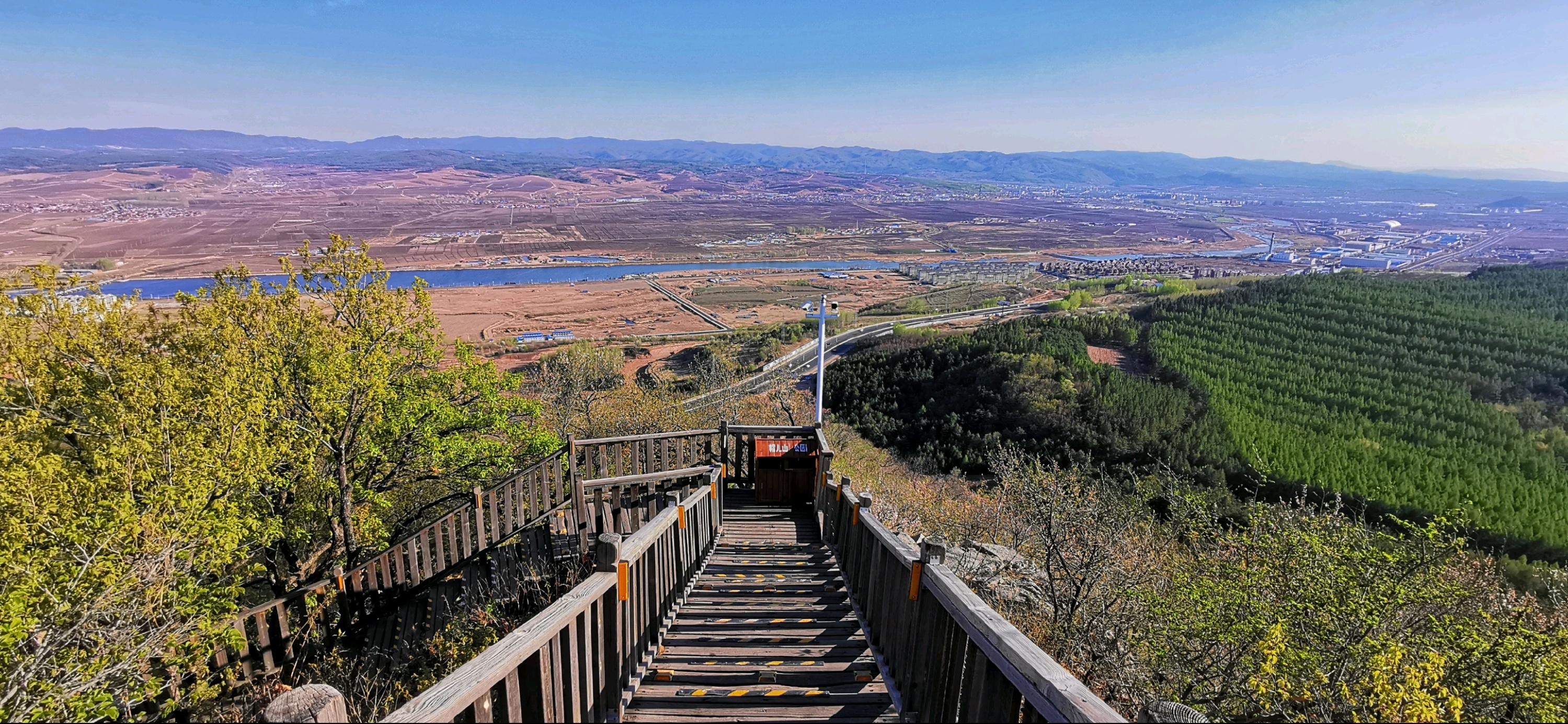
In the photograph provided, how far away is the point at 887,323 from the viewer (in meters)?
68.9

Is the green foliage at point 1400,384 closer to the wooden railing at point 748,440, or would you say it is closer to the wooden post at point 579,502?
the wooden railing at point 748,440

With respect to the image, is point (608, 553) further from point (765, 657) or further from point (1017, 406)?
point (1017, 406)

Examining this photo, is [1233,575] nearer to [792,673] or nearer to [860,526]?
[860,526]

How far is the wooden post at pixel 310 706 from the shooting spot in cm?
183

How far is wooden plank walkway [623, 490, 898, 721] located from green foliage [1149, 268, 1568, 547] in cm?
1180

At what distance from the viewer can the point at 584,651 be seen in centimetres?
337

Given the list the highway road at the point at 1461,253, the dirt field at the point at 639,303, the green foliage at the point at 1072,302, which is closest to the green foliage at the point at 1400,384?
the green foliage at the point at 1072,302

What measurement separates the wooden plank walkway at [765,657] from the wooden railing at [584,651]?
225mm

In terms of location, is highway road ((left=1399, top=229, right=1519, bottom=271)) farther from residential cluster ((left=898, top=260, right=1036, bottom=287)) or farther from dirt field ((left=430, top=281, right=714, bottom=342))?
dirt field ((left=430, top=281, right=714, bottom=342))

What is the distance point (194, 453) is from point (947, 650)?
8332mm

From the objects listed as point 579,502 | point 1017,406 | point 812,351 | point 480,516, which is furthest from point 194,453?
point 812,351

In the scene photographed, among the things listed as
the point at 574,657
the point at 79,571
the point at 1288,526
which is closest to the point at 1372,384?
→ the point at 1288,526

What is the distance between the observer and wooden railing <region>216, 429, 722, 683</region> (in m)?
7.62

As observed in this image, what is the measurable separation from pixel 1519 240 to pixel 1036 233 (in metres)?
90.6
